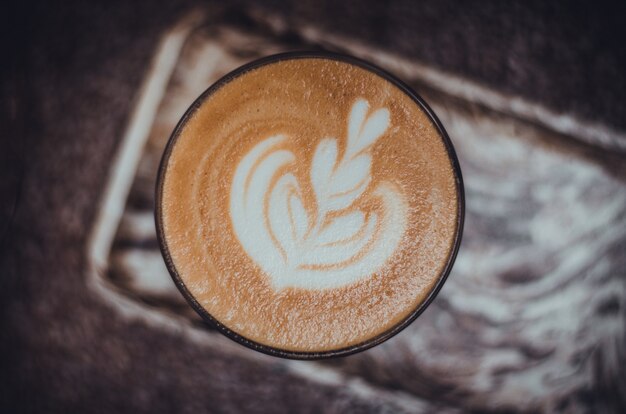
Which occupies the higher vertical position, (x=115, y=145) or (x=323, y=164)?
(x=115, y=145)

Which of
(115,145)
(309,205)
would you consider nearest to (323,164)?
(309,205)

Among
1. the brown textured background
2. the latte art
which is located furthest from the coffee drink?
the brown textured background


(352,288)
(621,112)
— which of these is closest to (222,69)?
(352,288)

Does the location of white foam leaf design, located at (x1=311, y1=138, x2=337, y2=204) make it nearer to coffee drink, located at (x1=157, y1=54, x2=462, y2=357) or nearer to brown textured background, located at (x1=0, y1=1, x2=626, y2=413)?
coffee drink, located at (x1=157, y1=54, x2=462, y2=357)

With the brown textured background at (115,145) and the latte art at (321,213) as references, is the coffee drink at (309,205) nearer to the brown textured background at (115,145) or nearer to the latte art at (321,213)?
the latte art at (321,213)

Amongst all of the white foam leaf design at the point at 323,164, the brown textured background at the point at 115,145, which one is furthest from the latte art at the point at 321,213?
the brown textured background at the point at 115,145

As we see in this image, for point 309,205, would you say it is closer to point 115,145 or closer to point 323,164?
point 323,164
